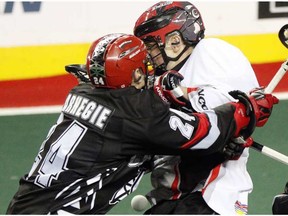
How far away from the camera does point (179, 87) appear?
158 inches

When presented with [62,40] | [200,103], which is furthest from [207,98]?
[62,40]

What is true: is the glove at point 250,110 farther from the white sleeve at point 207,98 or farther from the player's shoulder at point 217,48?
the player's shoulder at point 217,48

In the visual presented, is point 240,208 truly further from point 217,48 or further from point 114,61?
point 114,61

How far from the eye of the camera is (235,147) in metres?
3.99

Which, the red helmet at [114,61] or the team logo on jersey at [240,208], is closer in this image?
the red helmet at [114,61]

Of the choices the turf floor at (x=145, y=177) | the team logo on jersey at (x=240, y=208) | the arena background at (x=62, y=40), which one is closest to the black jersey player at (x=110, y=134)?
the team logo on jersey at (x=240, y=208)

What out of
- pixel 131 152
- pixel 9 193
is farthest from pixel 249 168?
pixel 131 152

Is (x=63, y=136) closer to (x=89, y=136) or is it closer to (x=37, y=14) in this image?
(x=89, y=136)

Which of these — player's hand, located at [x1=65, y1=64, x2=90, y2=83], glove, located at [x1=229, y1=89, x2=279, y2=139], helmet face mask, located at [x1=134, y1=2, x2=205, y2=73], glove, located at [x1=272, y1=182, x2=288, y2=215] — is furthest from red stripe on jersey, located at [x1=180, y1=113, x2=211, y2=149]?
glove, located at [x1=272, y1=182, x2=288, y2=215]

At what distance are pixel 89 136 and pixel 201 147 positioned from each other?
42cm

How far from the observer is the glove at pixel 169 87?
3973 mm

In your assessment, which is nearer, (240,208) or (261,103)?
(261,103)

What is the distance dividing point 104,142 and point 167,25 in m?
0.73

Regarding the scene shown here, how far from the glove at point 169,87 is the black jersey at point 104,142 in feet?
0.58
